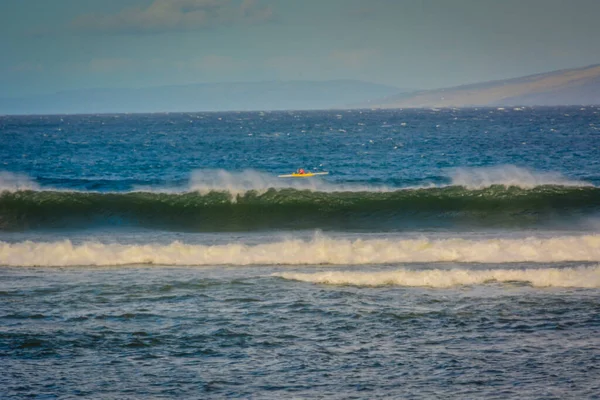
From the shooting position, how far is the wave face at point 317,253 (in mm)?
19125

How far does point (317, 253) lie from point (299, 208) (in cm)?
984

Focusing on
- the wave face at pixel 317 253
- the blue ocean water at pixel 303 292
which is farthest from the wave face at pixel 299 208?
the wave face at pixel 317 253

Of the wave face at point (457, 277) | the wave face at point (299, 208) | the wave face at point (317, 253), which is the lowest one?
the wave face at point (457, 277)

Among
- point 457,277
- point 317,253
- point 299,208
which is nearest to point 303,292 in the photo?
point 457,277

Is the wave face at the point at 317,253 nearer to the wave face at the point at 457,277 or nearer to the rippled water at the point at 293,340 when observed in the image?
the wave face at the point at 457,277

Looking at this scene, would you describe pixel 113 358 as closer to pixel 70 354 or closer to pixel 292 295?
pixel 70 354

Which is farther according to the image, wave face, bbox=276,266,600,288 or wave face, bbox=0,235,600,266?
wave face, bbox=0,235,600,266

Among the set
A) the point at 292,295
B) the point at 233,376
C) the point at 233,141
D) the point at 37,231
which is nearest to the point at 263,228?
the point at 37,231

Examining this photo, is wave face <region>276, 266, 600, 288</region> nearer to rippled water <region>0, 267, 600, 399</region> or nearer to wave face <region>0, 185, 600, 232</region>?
rippled water <region>0, 267, 600, 399</region>

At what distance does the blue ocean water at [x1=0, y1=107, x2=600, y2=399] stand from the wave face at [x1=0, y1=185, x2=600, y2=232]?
0.09 meters

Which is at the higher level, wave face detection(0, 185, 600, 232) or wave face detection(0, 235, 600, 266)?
wave face detection(0, 185, 600, 232)

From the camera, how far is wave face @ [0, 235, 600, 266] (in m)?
19.1

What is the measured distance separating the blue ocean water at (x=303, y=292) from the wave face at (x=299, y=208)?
90 millimetres

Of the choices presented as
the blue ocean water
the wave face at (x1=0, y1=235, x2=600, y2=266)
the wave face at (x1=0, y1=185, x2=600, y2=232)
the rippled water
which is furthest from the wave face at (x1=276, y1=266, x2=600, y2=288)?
the wave face at (x1=0, y1=185, x2=600, y2=232)
